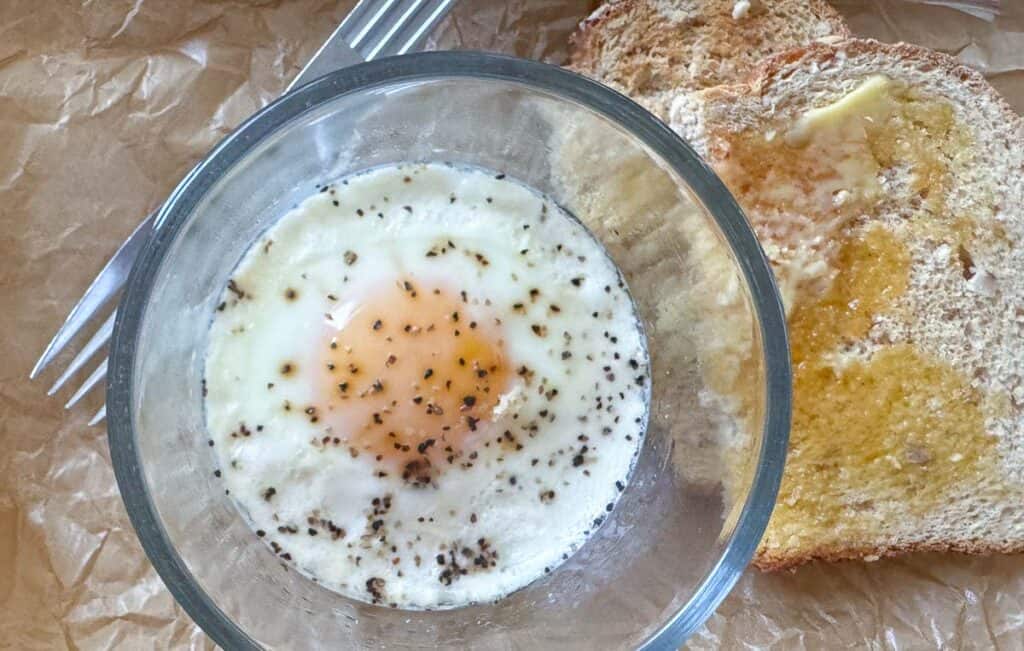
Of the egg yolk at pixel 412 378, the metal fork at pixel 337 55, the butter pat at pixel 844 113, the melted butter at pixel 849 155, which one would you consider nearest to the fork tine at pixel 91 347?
the metal fork at pixel 337 55

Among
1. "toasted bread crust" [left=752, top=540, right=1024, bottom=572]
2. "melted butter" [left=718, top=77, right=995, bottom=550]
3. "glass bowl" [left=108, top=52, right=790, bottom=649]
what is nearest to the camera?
"glass bowl" [left=108, top=52, right=790, bottom=649]

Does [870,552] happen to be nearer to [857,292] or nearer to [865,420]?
[865,420]

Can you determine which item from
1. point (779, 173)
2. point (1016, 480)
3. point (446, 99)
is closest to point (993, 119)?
point (779, 173)

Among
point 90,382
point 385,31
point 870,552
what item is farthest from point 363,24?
point 870,552

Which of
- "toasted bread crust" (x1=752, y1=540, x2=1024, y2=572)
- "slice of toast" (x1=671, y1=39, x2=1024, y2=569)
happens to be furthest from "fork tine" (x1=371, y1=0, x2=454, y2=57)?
"toasted bread crust" (x1=752, y1=540, x2=1024, y2=572)

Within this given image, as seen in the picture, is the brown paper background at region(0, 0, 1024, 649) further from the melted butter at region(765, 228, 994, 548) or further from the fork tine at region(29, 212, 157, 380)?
the melted butter at region(765, 228, 994, 548)

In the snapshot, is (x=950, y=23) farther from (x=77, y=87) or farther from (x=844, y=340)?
(x=77, y=87)
